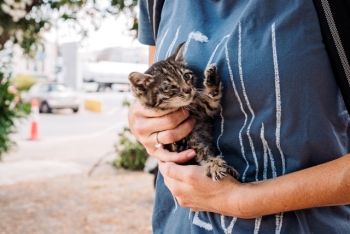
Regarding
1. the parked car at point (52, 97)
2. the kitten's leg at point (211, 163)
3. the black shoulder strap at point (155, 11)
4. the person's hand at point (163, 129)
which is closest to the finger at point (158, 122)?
the person's hand at point (163, 129)

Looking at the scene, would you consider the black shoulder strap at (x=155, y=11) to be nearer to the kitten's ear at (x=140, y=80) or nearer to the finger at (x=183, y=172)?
the kitten's ear at (x=140, y=80)

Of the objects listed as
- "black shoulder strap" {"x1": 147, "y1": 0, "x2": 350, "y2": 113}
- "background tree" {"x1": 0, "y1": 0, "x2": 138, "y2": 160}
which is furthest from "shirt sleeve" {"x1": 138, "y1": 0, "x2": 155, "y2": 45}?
"background tree" {"x1": 0, "y1": 0, "x2": 138, "y2": 160}

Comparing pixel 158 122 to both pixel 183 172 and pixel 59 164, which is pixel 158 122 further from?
pixel 59 164

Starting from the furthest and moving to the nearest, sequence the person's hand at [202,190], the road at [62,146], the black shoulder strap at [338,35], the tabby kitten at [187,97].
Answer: the road at [62,146] < the tabby kitten at [187,97] < the person's hand at [202,190] < the black shoulder strap at [338,35]

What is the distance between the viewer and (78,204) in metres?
7.13

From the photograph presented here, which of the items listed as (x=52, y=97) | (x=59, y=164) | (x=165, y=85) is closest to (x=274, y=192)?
(x=165, y=85)

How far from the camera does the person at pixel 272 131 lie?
1055 millimetres

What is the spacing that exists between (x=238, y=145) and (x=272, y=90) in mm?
180

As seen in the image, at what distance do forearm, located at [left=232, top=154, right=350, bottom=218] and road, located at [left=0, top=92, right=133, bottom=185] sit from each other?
709 centimetres

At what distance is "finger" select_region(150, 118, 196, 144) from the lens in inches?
54.3

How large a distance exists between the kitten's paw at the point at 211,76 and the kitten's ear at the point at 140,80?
398mm

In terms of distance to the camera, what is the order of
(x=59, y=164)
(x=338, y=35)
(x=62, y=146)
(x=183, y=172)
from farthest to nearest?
1. (x=62, y=146)
2. (x=59, y=164)
3. (x=183, y=172)
4. (x=338, y=35)

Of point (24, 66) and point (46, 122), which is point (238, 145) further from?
point (24, 66)

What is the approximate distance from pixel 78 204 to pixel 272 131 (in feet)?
21.2
